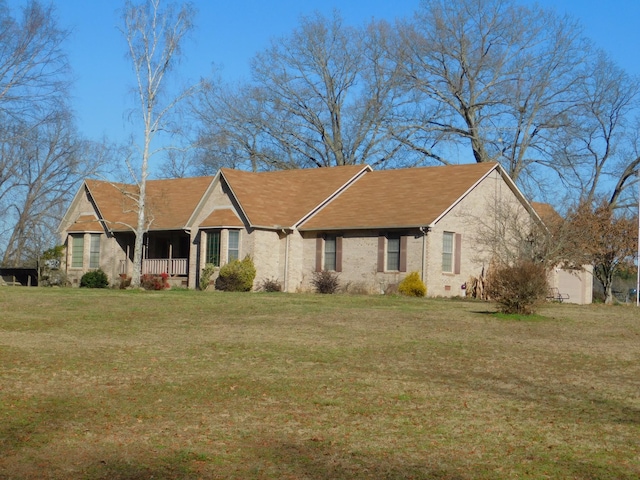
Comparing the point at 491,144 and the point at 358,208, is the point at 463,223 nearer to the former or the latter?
the point at 358,208

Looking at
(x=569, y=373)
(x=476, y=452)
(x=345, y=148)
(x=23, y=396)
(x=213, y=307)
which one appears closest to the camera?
(x=476, y=452)

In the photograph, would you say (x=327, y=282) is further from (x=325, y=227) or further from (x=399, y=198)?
(x=399, y=198)

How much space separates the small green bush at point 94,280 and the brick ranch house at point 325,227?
64.3 inches

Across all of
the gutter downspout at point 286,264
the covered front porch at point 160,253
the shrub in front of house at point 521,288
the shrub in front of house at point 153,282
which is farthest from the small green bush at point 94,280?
the shrub in front of house at point 521,288

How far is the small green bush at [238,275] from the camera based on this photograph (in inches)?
1436

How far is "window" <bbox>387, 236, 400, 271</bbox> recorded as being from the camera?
36031mm

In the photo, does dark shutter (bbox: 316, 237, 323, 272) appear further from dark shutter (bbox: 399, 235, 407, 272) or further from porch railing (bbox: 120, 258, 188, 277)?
porch railing (bbox: 120, 258, 188, 277)

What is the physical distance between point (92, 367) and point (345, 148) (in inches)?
1822

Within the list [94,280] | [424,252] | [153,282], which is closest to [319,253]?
[424,252]

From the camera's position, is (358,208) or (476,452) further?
(358,208)

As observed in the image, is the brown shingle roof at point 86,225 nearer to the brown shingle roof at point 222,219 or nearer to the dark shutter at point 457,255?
the brown shingle roof at point 222,219

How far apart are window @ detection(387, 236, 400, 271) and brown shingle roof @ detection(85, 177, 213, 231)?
10239mm

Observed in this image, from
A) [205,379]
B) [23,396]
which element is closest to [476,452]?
[205,379]

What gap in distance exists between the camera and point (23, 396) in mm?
12508
